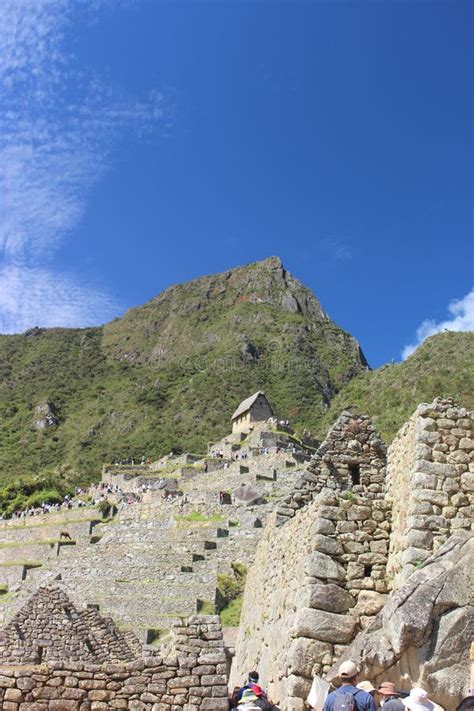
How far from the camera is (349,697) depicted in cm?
511

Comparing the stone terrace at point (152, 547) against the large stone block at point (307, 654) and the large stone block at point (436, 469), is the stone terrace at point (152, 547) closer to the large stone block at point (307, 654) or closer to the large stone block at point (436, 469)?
the large stone block at point (307, 654)

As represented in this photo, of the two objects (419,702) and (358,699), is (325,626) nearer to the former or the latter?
(358,699)

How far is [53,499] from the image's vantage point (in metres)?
55.3

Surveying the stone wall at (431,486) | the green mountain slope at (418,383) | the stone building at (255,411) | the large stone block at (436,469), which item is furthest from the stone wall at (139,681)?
the stone building at (255,411)

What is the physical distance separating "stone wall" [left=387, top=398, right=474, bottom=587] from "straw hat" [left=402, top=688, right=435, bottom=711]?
1374mm

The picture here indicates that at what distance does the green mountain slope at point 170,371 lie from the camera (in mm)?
102312

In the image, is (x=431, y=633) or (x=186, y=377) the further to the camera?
(x=186, y=377)

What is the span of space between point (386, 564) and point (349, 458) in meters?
2.17

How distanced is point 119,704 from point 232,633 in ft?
38.2

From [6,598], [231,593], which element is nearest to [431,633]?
[231,593]

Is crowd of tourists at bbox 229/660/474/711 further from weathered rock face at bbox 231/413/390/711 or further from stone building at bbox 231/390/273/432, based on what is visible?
stone building at bbox 231/390/273/432

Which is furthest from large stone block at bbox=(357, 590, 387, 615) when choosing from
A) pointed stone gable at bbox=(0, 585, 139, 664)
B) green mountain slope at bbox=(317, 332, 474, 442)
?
green mountain slope at bbox=(317, 332, 474, 442)

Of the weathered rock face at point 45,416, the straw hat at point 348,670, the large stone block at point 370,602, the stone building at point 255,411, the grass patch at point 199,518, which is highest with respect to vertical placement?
the weathered rock face at point 45,416

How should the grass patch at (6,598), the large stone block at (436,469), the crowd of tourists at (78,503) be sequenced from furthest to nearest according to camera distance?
the crowd of tourists at (78,503)
the grass patch at (6,598)
the large stone block at (436,469)
